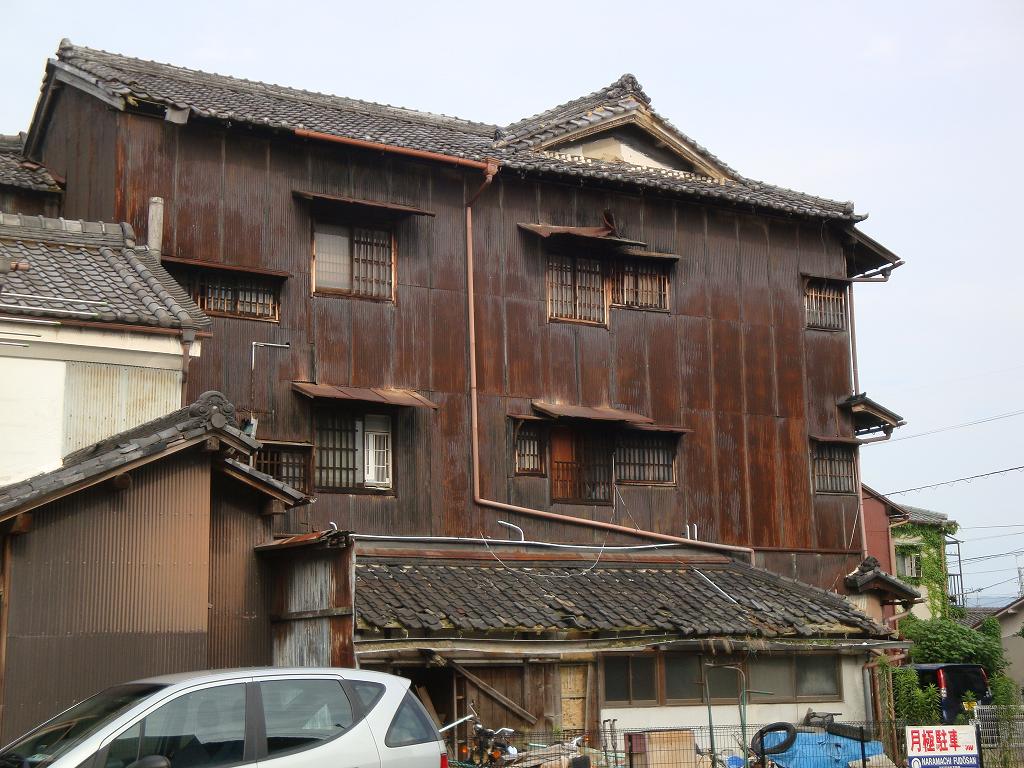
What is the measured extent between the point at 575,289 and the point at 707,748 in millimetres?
8156

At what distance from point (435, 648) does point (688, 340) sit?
8830mm

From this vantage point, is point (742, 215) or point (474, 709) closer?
point (474, 709)

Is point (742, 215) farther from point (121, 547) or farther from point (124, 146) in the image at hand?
point (121, 547)

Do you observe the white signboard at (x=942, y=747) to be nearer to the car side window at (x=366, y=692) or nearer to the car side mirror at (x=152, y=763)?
the car side window at (x=366, y=692)

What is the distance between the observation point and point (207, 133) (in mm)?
18844

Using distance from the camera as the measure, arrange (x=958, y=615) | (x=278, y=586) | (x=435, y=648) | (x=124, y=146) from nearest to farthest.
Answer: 1. (x=278, y=586)
2. (x=435, y=648)
3. (x=124, y=146)
4. (x=958, y=615)

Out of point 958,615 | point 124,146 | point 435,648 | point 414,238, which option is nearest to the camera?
point 435,648

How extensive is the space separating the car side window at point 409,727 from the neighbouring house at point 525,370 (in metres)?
4.74

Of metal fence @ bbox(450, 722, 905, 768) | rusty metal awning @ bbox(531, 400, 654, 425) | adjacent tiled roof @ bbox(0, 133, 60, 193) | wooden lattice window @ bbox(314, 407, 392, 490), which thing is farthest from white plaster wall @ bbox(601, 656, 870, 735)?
adjacent tiled roof @ bbox(0, 133, 60, 193)

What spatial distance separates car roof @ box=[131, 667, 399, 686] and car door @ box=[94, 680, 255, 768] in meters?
0.08

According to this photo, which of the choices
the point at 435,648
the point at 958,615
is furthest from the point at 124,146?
the point at 958,615

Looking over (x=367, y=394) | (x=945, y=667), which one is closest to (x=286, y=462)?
(x=367, y=394)

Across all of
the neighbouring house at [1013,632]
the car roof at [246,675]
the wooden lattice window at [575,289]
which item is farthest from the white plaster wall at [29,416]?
the neighbouring house at [1013,632]

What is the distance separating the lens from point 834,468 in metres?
24.4
